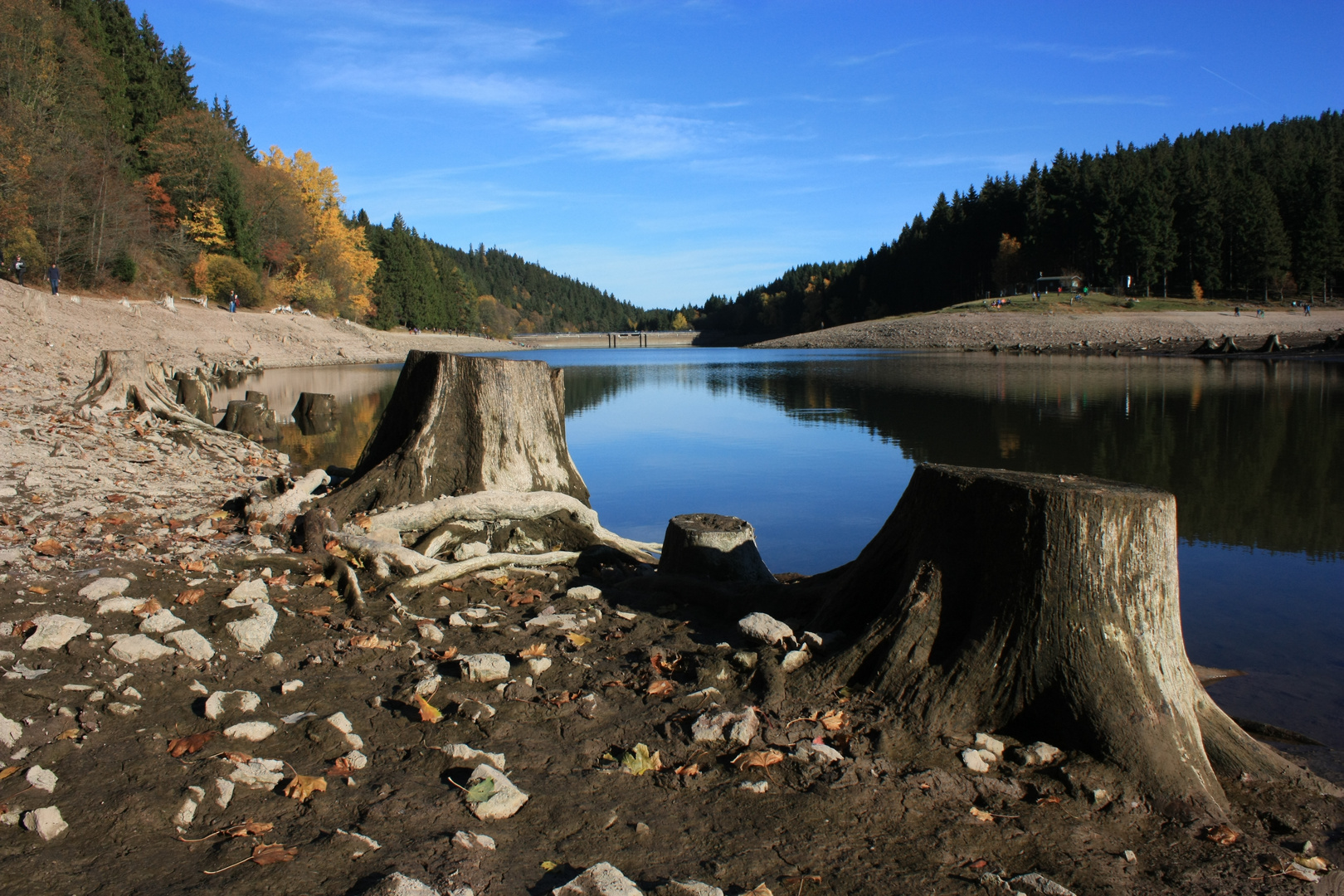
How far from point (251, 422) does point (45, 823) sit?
17309mm

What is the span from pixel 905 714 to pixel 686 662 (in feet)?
4.15

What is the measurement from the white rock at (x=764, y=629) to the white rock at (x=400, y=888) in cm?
250

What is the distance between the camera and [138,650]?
416 cm

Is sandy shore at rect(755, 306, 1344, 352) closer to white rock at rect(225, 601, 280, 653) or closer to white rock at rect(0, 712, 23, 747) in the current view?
white rock at rect(225, 601, 280, 653)

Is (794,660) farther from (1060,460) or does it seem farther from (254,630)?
(1060,460)

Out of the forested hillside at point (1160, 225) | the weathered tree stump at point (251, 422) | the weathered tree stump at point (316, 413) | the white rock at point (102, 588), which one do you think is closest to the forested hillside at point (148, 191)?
the weathered tree stump at point (316, 413)

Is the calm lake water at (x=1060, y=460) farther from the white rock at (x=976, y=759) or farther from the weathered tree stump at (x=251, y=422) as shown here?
the white rock at (x=976, y=759)

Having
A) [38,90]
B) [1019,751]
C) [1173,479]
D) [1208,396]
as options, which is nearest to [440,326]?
[38,90]

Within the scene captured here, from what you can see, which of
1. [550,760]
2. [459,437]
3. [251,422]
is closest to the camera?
[550,760]

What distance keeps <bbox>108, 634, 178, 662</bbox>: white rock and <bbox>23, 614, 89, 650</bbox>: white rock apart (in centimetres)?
25

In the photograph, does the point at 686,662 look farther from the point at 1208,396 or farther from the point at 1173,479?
the point at 1208,396

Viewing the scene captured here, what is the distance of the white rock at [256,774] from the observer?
323cm

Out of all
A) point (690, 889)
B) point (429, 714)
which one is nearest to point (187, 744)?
point (429, 714)

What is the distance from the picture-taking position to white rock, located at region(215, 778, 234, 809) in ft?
10.2
